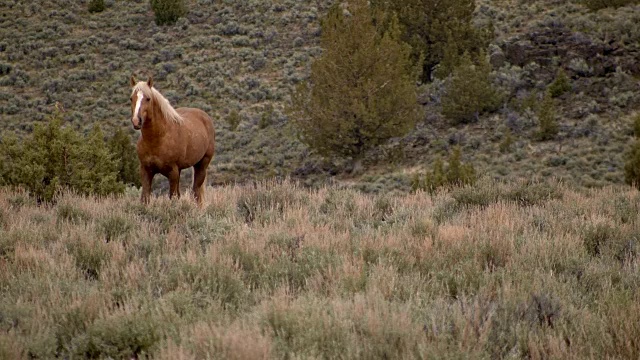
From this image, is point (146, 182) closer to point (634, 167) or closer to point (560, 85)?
point (634, 167)

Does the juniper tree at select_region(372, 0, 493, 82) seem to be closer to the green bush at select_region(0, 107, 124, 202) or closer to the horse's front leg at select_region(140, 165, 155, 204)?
the green bush at select_region(0, 107, 124, 202)

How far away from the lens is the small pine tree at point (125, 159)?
2131 centimetres

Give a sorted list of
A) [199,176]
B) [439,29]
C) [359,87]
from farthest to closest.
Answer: [439,29] < [359,87] < [199,176]

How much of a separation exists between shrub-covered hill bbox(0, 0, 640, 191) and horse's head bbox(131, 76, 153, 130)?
9142 millimetres

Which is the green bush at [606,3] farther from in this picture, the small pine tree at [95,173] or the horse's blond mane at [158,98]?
the horse's blond mane at [158,98]

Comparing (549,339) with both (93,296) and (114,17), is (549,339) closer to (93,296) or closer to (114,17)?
(93,296)

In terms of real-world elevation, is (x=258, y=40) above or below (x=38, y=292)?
above

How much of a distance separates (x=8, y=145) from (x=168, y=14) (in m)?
35.3

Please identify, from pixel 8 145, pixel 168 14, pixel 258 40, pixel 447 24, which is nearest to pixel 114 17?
pixel 168 14

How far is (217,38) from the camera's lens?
145 feet

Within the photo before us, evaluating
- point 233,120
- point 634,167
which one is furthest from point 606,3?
point 233,120

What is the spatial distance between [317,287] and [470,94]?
23.9m

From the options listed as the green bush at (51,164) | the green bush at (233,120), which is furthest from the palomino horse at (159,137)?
the green bush at (233,120)

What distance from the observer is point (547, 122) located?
23938mm
